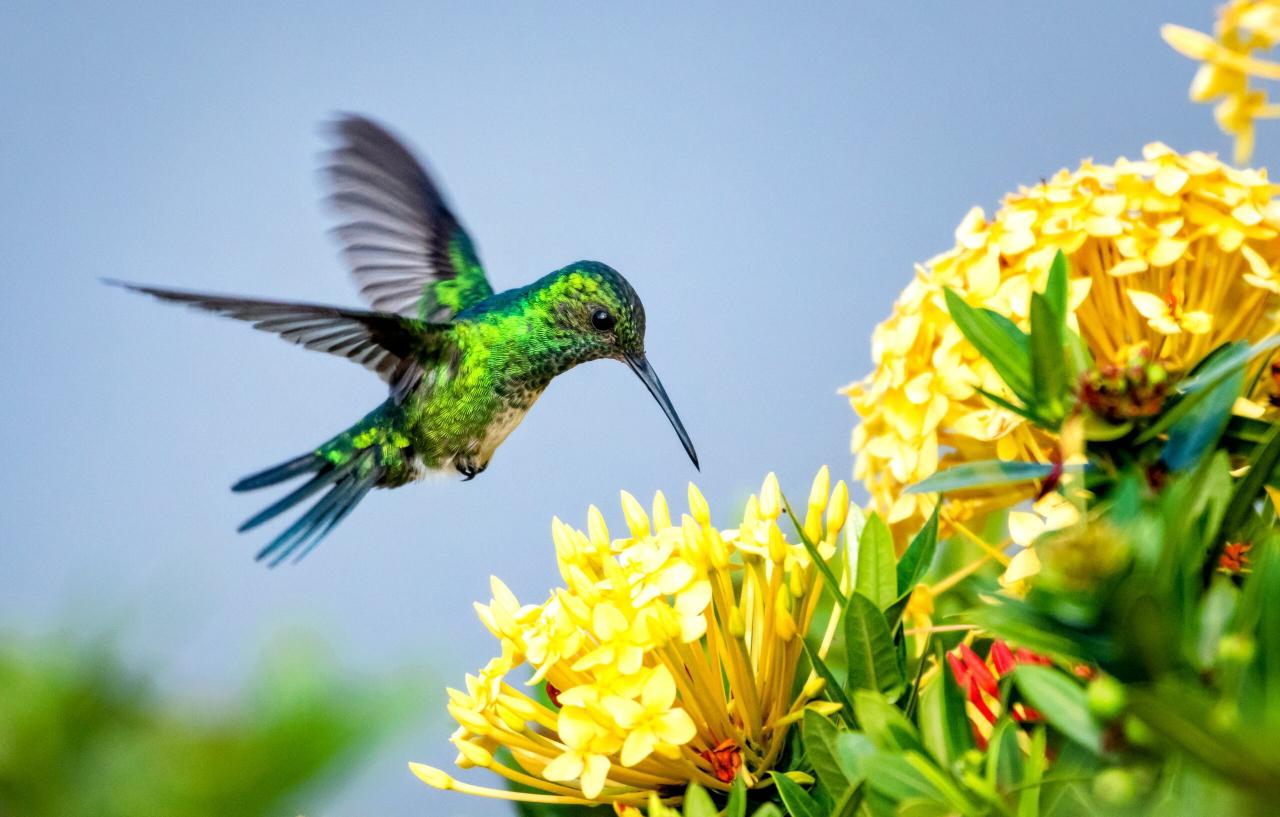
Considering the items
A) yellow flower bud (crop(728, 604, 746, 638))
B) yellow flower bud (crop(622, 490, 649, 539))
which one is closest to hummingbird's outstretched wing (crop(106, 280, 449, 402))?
yellow flower bud (crop(622, 490, 649, 539))

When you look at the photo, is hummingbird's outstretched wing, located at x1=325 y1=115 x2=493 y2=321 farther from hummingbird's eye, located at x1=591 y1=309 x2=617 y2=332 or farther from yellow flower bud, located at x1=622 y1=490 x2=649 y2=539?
yellow flower bud, located at x1=622 y1=490 x2=649 y2=539

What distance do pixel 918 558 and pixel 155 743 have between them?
1.64 feet

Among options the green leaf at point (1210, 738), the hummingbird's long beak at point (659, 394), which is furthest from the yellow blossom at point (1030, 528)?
the hummingbird's long beak at point (659, 394)

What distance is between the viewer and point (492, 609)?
0.92 meters

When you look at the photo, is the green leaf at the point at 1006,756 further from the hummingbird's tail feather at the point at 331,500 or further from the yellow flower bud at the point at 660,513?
the hummingbird's tail feather at the point at 331,500

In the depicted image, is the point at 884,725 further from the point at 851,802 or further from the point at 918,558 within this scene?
the point at 918,558

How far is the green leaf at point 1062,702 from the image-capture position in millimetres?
524

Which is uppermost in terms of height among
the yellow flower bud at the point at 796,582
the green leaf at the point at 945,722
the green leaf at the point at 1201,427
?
the green leaf at the point at 1201,427

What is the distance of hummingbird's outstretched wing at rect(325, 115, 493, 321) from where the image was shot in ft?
5.88

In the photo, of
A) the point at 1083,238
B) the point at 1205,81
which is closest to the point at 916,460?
the point at 1083,238

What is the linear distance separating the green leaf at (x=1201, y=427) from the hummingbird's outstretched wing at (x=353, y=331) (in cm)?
79

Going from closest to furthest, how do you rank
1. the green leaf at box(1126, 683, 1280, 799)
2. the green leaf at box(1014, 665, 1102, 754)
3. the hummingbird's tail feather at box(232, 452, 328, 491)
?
the green leaf at box(1126, 683, 1280, 799) < the green leaf at box(1014, 665, 1102, 754) < the hummingbird's tail feather at box(232, 452, 328, 491)

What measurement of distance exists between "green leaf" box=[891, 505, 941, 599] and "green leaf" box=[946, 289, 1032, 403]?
15 centimetres

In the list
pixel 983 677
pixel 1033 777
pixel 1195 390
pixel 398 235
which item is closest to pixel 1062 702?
pixel 1033 777
